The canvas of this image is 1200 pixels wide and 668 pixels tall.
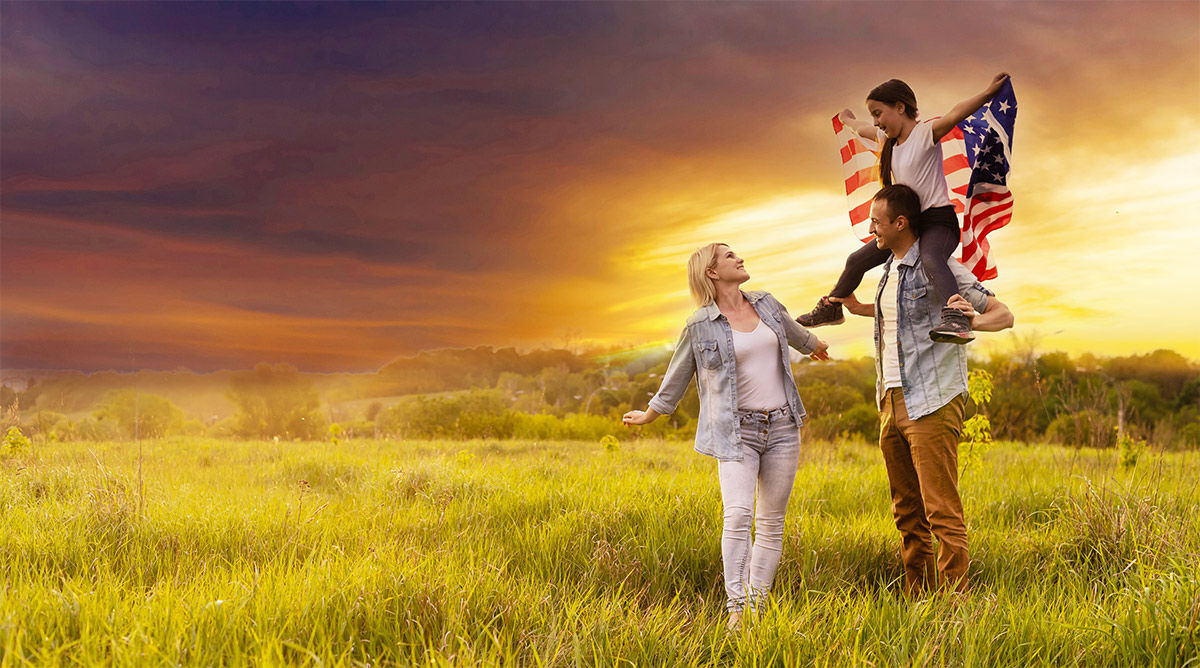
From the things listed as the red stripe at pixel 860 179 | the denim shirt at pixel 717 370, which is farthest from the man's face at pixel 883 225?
the red stripe at pixel 860 179

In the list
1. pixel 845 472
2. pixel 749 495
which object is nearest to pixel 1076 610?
pixel 749 495

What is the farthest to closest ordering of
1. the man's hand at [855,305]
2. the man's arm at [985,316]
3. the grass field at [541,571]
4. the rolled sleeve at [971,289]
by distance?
the man's hand at [855,305]
the rolled sleeve at [971,289]
the man's arm at [985,316]
the grass field at [541,571]

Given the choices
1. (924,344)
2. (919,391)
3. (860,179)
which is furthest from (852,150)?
(919,391)

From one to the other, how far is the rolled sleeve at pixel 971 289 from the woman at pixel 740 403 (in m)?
1.02

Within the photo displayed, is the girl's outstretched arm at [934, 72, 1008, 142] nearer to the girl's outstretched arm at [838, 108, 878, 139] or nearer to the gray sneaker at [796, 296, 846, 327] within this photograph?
the girl's outstretched arm at [838, 108, 878, 139]

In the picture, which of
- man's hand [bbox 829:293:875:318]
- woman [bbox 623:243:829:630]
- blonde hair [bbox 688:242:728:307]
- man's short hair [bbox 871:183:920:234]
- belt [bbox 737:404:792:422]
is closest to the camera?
woman [bbox 623:243:829:630]

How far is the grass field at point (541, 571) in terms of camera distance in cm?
332

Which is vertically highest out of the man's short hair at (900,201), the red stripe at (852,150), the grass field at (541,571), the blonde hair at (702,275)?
the red stripe at (852,150)

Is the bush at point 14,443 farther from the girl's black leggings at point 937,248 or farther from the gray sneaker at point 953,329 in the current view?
the gray sneaker at point 953,329

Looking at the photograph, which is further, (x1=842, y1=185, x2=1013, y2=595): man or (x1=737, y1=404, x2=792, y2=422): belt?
(x1=737, y1=404, x2=792, y2=422): belt

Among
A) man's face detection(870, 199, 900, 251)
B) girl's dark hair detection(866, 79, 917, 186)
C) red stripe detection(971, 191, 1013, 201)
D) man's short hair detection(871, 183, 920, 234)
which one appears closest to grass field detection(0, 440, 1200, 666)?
man's face detection(870, 199, 900, 251)

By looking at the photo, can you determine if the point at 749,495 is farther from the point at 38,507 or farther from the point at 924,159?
the point at 38,507

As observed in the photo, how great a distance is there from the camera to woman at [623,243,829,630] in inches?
166

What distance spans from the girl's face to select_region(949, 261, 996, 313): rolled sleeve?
103cm
